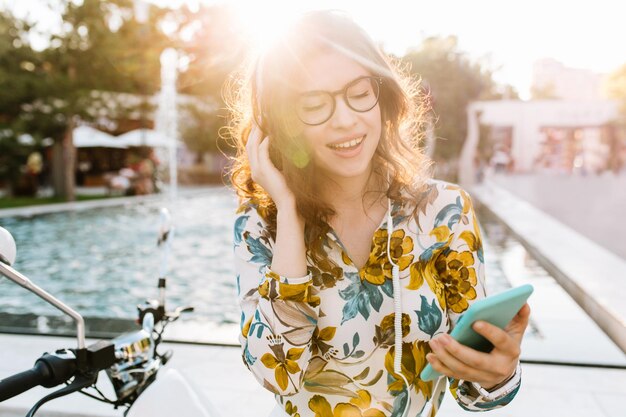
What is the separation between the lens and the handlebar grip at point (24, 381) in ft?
4.29

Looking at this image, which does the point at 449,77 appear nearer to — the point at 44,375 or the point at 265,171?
the point at 265,171

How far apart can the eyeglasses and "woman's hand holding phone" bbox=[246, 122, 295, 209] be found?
167 mm

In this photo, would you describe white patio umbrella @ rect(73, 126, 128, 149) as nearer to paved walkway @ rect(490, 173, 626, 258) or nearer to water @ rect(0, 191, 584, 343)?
water @ rect(0, 191, 584, 343)

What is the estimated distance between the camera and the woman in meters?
1.49

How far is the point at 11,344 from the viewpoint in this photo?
16.6 feet

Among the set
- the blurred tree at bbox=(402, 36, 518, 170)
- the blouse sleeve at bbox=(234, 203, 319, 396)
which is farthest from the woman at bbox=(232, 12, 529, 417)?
the blurred tree at bbox=(402, 36, 518, 170)

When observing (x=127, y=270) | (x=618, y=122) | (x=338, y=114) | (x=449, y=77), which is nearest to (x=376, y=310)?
(x=338, y=114)

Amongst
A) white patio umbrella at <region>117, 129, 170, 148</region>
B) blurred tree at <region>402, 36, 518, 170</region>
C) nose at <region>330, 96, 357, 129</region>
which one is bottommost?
white patio umbrella at <region>117, 129, 170, 148</region>

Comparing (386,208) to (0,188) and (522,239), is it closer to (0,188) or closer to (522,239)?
(522,239)

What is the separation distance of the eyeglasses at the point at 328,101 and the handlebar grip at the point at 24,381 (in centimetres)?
87

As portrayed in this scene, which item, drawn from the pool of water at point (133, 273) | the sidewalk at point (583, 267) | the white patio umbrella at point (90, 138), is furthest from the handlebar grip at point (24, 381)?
the white patio umbrella at point (90, 138)

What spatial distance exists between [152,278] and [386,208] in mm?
7647

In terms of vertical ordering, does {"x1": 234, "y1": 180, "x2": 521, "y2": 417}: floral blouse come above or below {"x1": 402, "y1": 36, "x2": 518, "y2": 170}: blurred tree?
below

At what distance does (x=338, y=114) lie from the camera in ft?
4.99
